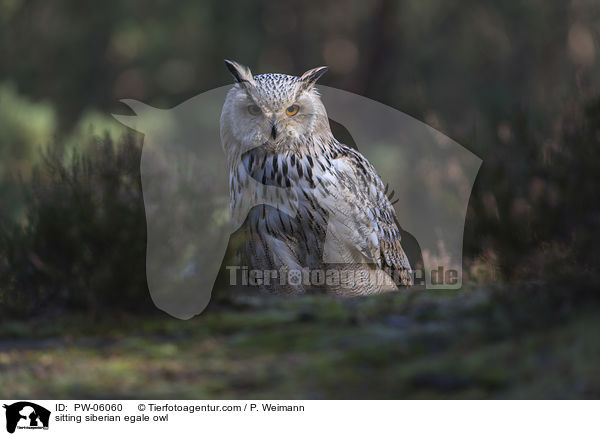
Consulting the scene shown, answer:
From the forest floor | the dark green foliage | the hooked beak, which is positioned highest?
the hooked beak

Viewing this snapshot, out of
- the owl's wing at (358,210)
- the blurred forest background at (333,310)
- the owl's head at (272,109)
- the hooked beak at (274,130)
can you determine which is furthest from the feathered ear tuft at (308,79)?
the blurred forest background at (333,310)

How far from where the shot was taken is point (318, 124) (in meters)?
3.79

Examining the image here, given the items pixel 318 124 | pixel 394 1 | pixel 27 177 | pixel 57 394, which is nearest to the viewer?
pixel 57 394

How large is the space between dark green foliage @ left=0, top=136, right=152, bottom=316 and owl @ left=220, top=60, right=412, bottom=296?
74cm

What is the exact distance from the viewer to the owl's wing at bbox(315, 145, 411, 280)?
3.75m

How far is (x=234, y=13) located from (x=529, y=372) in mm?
10790

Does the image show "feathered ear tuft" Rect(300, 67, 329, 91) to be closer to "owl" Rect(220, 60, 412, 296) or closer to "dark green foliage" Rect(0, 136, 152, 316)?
"owl" Rect(220, 60, 412, 296)

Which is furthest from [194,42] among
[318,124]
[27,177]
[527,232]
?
[527,232]
